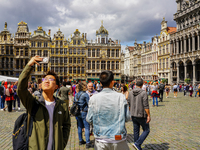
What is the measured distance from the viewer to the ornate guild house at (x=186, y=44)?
1284 inches

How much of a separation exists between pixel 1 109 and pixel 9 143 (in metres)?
7.22

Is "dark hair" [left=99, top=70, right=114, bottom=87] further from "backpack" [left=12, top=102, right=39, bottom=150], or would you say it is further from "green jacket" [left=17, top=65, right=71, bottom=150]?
"backpack" [left=12, top=102, right=39, bottom=150]

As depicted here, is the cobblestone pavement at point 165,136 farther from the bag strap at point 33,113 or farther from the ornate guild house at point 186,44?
the ornate guild house at point 186,44

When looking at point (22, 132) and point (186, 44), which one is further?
point (186, 44)

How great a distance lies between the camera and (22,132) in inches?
87.4

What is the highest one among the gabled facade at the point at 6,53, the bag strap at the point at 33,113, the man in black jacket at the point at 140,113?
the gabled facade at the point at 6,53

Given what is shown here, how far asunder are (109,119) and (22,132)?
42.8 inches

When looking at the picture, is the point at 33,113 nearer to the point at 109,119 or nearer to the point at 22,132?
the point at 22,132

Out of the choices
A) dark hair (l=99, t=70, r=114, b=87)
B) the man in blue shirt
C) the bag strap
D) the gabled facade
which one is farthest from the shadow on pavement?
the gabled facade

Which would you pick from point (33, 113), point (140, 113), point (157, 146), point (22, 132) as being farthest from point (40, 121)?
point (157, 146)

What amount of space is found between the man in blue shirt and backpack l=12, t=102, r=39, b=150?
80cm

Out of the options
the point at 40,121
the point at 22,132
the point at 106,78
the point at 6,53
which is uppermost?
the point at 6,53

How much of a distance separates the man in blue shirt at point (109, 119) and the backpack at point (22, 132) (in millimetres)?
804

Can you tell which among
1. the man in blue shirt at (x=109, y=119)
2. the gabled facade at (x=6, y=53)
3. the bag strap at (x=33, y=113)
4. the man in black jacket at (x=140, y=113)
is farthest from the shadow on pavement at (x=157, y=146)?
the gabled facade at (x=6, y=53)
